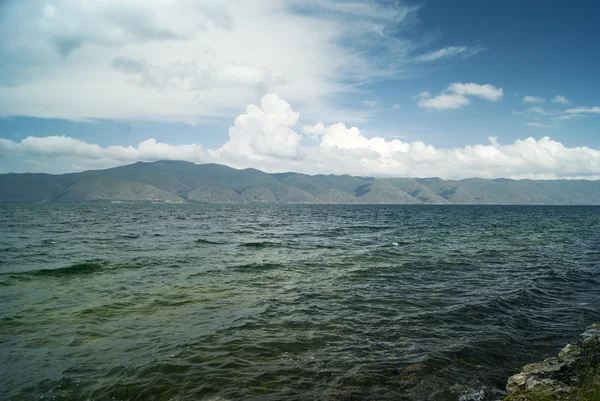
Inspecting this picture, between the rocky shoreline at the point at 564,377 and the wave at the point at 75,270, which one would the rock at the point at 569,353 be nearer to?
the rocky shoreline at the point at 564,377

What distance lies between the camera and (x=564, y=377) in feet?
30.1

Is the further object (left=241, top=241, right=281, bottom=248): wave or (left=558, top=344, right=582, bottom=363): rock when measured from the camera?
(left=241, top=241, right=281, bottom=248): wave

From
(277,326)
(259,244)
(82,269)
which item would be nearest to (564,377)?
(277,326)

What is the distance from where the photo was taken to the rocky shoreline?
7.71 m

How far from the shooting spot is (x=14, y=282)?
805 inches

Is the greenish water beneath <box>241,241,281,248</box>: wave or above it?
above

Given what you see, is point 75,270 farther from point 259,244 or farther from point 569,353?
point 569,353

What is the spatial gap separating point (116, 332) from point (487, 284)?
2144cm

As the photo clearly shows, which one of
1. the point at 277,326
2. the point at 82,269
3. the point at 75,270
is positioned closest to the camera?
the point at 277,326

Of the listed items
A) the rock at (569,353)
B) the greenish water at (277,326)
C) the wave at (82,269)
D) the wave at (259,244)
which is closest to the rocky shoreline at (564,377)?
the rock at (569,353)

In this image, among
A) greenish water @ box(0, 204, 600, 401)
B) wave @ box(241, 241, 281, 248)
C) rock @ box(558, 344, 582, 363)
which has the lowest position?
wave @ box(241, 241, 281, 248)

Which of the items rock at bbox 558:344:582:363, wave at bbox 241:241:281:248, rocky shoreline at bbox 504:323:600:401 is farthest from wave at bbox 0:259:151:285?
rock at bbox 558:344:582:363

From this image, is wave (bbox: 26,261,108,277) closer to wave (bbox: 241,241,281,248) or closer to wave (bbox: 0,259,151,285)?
wave (bbox: 0,259,151,285)

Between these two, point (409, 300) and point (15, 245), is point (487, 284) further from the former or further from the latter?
point (15, 245)
